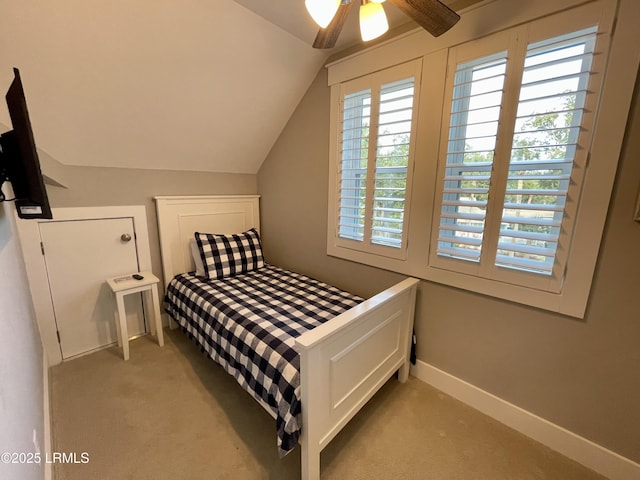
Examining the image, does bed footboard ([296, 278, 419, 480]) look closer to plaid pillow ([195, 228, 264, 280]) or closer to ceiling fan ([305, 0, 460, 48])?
ceiling fan ([305, 0, 460, 48])

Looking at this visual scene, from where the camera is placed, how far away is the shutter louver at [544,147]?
1246mm

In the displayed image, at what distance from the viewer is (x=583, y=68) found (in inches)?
48.2

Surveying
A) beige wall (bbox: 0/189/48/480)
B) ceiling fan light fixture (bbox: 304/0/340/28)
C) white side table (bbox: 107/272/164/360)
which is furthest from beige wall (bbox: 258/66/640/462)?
beige wall (bbox: 0/189/48/480)

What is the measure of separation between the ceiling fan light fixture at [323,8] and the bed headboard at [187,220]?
6.56 ft

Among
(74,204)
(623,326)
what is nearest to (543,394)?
(623,326)

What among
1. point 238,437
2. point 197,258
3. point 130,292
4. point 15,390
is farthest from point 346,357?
point 130,292

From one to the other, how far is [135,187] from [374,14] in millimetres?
2210

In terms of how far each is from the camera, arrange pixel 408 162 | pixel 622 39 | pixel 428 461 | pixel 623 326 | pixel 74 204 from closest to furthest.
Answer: pixel 622 39 → pixel 623 326 → pixel 428 461 → pixel 408 162 → pixel 74 204

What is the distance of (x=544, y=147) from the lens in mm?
1340

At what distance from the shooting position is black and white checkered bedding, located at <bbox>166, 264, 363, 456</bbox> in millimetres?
1252

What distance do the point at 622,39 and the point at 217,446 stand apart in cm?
267

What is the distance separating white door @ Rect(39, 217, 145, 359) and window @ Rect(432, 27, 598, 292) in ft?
8.29

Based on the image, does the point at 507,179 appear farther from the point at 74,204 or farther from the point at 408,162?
the point at 74,204

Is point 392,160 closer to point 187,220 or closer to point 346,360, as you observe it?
point 346,360
